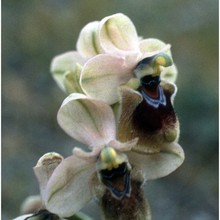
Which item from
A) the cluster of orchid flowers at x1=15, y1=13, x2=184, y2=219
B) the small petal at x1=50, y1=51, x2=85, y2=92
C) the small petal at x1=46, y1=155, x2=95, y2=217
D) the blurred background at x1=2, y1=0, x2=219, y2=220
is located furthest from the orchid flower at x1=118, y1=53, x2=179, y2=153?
the blurred background at x1=2, y1=0, x2=219, y2=220

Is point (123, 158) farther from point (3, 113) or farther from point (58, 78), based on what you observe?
point (3, 113)

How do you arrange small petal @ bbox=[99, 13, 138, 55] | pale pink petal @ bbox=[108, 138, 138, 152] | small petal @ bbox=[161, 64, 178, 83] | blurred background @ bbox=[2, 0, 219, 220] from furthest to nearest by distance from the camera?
blurred background @ bbox=[2, 0, 219, 220]
small petal @ bbox=[161, 64, 178, 83]
small petal @ bbox=[99, 13, 138, 55]
pale pink petal @ bbox=[108, 138, 138, 152]

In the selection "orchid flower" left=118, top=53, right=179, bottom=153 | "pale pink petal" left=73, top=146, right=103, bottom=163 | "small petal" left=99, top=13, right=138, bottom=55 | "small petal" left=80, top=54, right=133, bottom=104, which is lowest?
"pale pink petal" left=73, top=146, right=103, bottom=163

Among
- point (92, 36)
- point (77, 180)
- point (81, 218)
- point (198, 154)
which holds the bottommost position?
point (198, 154)

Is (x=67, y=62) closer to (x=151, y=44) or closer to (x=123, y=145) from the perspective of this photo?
(x=151, y=44)

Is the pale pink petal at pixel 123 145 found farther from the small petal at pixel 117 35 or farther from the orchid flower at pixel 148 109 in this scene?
the small petal at pixel 117 35

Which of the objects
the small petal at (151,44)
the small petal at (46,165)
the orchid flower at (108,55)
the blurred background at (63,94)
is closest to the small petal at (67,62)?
the orchid flower at (108,55)

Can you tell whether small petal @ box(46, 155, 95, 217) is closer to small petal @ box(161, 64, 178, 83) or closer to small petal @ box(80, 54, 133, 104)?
small petal @ box(80, 54, 133, 104)

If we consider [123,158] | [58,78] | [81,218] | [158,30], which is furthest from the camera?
[158,30]

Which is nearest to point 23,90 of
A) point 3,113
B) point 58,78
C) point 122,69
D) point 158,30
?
point 3,113
